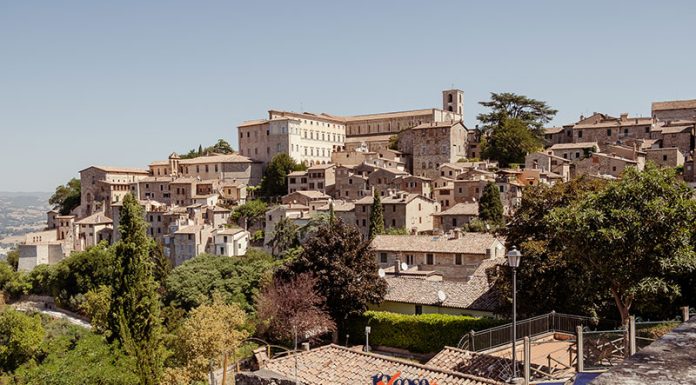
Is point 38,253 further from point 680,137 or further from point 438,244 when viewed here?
point 680,137

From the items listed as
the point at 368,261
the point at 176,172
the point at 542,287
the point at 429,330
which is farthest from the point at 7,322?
the point at 176,172

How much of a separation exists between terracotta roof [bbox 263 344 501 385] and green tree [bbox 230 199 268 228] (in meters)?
55.0

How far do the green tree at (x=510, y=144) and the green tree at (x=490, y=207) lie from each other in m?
24.7

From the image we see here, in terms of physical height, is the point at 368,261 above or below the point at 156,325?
above

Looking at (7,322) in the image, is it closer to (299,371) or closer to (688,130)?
(299,371)

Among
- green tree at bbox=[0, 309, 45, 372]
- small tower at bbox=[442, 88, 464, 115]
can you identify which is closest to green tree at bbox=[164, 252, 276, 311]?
green tree at bbox=[0, 309, 45, 372]

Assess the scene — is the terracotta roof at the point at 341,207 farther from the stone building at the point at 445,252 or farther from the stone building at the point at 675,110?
the stone building at the point at 675,110

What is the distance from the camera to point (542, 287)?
24594 millimetres

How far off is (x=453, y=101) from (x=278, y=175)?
46.7 meters

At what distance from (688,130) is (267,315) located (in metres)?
59.1

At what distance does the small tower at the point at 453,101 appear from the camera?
12112 cm

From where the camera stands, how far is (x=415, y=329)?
98.2 ft

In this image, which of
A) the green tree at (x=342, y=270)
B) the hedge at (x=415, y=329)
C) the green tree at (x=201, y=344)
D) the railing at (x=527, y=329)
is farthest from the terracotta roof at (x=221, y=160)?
the railing at (x=527, y=329)

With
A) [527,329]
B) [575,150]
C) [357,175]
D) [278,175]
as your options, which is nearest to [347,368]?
[527,329]
